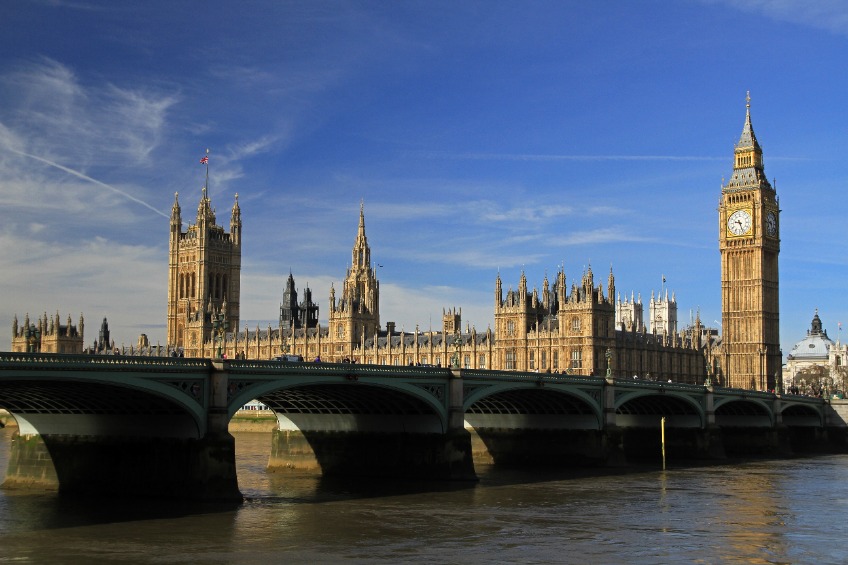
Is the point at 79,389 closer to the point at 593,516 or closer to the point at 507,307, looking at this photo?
the point at 593,516

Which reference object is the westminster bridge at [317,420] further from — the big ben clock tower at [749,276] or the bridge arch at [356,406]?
the big ben clock tower at [749,276]

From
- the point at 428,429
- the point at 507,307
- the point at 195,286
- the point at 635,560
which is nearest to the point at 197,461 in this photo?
the point at 428,429

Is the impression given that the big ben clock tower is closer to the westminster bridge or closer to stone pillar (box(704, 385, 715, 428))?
the westminster bridge

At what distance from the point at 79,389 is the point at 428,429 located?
21.1 m

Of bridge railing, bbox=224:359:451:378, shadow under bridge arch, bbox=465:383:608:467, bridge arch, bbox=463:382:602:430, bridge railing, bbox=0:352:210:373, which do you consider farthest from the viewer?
shadow under bridge arch, bbox=465:383:608:467

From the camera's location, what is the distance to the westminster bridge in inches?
1909

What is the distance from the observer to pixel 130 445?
5197 cm

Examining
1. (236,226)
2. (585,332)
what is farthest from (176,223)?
(585,332)

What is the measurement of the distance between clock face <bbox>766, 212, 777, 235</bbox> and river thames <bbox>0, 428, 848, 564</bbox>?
8468 cm

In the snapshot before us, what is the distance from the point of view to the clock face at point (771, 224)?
472 feet

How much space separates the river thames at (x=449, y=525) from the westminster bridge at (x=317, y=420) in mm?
2353

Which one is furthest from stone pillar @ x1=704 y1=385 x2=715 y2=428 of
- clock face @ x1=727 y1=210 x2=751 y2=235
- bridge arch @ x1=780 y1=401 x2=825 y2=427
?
clock face @ x1=727 y1=210 x2=751 y2=235

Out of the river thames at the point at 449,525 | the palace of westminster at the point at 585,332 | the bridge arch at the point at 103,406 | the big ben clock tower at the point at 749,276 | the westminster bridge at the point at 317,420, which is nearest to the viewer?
the river thames at the point at 449,525

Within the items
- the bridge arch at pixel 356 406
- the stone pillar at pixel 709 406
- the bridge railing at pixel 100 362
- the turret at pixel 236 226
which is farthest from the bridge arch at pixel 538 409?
the turret at pixel 236 226
